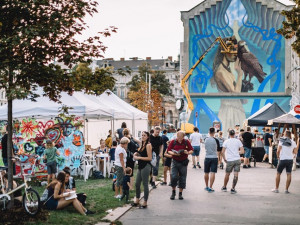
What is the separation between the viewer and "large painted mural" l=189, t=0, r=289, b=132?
55.1 metres

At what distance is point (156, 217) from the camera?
10.3 m

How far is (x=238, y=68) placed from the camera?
55469mm

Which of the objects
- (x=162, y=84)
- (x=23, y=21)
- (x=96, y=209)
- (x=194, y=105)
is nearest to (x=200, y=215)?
(x=96, y=209)

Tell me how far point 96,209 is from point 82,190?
351 centimetres

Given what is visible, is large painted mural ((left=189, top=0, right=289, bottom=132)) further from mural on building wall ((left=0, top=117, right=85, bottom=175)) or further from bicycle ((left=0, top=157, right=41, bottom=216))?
bicycle ((left=0, top=157, right=41, bottom=216))

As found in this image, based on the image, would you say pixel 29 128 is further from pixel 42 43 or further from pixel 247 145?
pixel 247 145

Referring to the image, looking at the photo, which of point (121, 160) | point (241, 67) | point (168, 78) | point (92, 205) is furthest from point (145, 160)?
point (168, 78)

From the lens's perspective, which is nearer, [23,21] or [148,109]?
[23,21]

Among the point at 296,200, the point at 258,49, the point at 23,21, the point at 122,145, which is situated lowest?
the point at 296,200

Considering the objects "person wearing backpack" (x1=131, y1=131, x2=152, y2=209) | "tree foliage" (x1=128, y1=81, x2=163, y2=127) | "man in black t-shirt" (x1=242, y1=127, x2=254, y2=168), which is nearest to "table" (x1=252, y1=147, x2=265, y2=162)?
"man in black t-shirt" (x1=242, y1=127, x2=254, y2=168)

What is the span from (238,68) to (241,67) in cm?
35

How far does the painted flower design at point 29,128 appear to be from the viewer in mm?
17875

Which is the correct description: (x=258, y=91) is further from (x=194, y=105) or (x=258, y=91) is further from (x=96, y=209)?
(x=96, y=209)

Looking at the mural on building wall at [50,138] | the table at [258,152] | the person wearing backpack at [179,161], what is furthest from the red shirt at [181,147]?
the table at [258,152]
